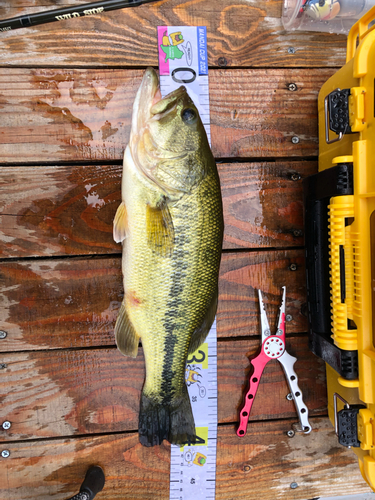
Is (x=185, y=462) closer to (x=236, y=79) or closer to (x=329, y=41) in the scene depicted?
(x=236, y=79)

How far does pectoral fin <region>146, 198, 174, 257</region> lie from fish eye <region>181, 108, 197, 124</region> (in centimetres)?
31

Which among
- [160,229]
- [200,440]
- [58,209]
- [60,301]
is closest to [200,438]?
[200,440]

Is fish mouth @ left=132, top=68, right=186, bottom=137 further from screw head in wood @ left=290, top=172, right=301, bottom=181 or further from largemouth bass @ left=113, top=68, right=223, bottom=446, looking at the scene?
screw head in wood @ left=290, top=172, right=301, bottom=181

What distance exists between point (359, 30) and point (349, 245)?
36.1 inches

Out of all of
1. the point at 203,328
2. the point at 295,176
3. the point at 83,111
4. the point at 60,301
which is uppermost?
the point at 83,111

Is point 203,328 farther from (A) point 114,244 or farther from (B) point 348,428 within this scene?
(B) point 348,428

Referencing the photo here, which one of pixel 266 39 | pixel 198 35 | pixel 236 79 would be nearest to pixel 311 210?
pixel 236 79

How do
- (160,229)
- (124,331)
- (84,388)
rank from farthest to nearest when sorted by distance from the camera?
1. (84,388)
2. (124,331)
3. (160,229)

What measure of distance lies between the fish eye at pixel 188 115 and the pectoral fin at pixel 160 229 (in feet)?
1.02

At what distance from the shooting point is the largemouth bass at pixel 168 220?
1.29m

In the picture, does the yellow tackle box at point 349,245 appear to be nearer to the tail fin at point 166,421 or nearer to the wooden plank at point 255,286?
the wooden plank at point 255,286

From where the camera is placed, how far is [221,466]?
1.78 meters

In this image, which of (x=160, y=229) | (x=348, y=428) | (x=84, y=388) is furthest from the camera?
(x=84, y=388)

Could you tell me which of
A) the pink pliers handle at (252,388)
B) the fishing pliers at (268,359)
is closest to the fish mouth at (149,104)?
the fishing pliers at (268,359)
